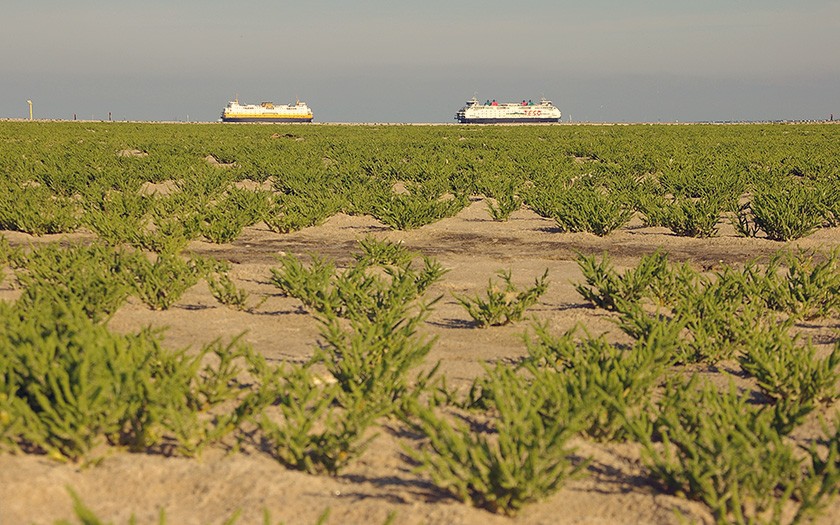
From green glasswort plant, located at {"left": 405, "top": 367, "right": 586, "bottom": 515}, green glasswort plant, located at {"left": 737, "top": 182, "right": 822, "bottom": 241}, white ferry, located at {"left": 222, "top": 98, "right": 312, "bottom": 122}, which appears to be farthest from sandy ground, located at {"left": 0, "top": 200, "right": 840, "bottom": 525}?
white ferry, located at {"left": 222, "top": 98, "right": 312, "bottom": 122}

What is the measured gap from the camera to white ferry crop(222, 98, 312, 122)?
400 ft

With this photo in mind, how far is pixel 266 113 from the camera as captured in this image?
405 feet

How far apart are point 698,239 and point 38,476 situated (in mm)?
7526

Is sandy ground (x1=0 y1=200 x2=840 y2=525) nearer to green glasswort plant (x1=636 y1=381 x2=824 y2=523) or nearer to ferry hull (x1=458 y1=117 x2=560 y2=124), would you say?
green glasswort plant (x1=636 y1=381 x2=824 y2=523)

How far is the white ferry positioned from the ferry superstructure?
25.1 metres

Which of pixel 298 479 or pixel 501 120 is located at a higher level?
pixel 501 120

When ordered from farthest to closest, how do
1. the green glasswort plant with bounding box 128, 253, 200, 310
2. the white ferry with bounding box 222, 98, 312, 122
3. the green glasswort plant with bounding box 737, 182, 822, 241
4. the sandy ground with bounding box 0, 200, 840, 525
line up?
the white ferry with bounding box 222, 98, 312, 122 < the green glasswort plant with bounding box 737, 182, 822, 241 < the green glasswort plant with bounding box 128, 253, 200, 310 < the sandy ground with bounding box 0, 200, 840, 525

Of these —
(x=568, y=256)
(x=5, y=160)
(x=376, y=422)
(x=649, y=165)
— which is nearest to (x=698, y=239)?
(x=568, y=256)

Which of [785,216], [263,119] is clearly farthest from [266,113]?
[785,216]

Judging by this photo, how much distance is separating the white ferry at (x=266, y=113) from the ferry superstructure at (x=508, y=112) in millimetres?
25126

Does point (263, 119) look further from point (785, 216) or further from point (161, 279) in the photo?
point (161, 279)

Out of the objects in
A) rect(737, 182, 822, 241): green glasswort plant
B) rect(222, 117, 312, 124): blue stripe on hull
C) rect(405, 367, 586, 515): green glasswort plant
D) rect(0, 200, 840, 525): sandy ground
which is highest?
rect(222, 117, 312, 124): blue stripe on hull

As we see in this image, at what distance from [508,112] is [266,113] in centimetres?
3758

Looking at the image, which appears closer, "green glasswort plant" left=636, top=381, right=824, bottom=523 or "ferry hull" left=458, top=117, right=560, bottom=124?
"green glasswort plant" left=636, top=381, right=824, bottom=523
